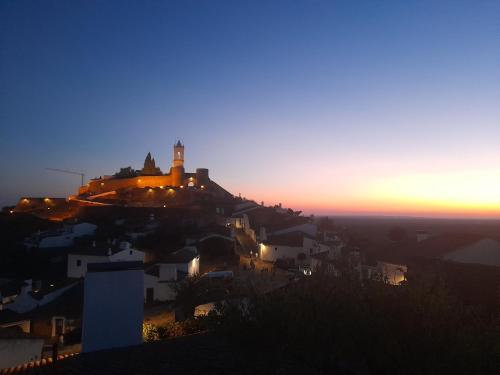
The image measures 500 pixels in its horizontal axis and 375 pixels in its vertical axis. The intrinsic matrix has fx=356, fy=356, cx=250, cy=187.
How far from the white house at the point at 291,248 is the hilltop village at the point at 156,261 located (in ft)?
0.35

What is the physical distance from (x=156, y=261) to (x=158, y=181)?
4609 centimetres

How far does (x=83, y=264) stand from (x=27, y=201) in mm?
48091

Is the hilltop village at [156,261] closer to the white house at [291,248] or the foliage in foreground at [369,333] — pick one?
the white house at [291,248]

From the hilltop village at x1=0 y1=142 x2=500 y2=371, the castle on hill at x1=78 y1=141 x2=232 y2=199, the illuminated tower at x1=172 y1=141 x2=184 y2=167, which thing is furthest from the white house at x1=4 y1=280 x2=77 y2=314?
the illuminated tower at x1=172 y1=141 x2=184 y2=167

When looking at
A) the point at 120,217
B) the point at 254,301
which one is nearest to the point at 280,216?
the point at 120,217

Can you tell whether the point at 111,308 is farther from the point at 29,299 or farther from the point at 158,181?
the point at 158,181

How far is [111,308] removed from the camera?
8.87 metres

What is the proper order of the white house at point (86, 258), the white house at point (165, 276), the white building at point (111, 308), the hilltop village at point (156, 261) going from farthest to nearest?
the white house at point (86, 258) < the white house at point (165, 276) < the hilltop village at point (156, 261) < the white building at point (111, 308)

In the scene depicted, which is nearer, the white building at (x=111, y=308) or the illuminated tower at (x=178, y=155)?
the white building at (x=111, y=308)

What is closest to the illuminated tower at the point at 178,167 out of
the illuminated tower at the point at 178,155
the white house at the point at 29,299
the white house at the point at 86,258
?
the illuminated tower at the point at 178,155

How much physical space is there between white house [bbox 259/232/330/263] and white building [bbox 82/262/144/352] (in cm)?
2890

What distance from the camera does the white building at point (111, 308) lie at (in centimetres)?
866

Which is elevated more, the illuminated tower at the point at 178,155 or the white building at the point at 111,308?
the illuminated tower at the point at 178,155

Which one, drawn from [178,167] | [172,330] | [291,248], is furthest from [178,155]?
[172,330]
